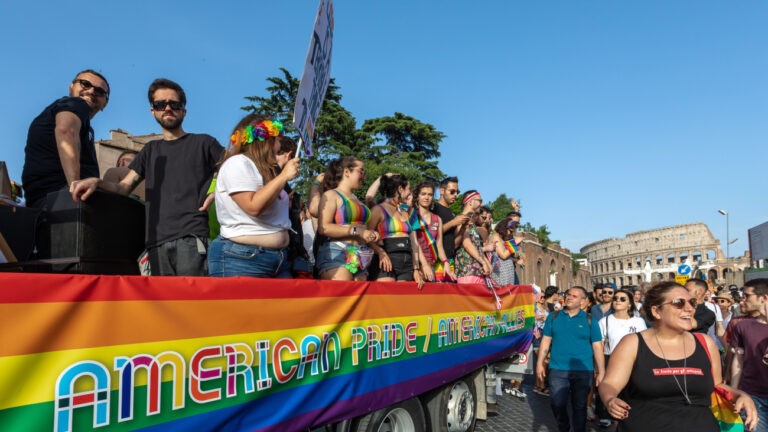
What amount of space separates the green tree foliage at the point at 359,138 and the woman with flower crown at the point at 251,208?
1009 inches

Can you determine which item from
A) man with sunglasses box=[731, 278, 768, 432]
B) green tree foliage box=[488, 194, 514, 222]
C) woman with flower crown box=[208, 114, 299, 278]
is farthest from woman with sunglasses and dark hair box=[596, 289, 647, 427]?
green tree foliage box=[488, 194, 514, 222]

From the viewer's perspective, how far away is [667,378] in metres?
3.32

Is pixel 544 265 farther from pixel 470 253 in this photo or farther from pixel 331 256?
pixel 331 256

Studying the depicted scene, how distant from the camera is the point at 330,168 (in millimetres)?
4574

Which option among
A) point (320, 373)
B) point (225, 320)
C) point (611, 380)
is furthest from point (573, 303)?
point (225, 320)

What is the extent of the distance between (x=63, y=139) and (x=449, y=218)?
461 cm

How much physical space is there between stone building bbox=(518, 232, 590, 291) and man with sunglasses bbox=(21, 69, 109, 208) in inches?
1767

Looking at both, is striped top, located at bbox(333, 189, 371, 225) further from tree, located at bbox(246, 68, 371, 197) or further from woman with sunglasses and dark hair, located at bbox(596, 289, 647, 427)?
tree, located at bbox(246, 68, 371, 197)

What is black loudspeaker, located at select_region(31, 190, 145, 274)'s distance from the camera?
2553 mm

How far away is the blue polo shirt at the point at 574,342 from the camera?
238 inches

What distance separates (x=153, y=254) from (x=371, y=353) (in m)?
1.58

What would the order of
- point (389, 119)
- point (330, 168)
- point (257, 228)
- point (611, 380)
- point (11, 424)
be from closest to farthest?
1. point (11, 424)
2. point (257, 228)
3. point (611, 380)
4. point (330, 168)
5. point (389, 119)

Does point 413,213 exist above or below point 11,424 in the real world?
above

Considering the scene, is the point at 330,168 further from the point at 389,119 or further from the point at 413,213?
the point at 389,119
